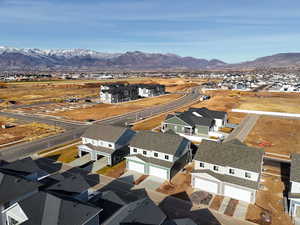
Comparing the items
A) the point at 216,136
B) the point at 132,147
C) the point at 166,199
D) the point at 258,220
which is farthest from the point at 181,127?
the point at 258,220

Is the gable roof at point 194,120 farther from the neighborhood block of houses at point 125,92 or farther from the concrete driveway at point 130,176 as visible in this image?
the neighborhood block of houses at point 125,92

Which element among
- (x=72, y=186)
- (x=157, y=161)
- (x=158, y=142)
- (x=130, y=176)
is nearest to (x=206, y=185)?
(x=157, y=161)

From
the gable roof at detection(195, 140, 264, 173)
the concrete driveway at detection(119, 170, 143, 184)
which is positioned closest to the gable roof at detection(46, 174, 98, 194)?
the concrete driveway at detection(119, 170, 143, 184)

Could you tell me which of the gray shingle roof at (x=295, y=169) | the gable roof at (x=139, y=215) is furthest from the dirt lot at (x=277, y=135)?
the gable roof at (x=139, y=215)

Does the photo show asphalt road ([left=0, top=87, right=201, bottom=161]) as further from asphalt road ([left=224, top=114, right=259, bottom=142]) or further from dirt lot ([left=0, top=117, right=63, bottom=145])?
asphalt road ([left=224, top=114, right=259, bottom=142])

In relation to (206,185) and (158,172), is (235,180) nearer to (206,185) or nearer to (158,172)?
(206,185)

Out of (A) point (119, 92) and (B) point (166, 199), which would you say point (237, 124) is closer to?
(B) point (166, 199)
